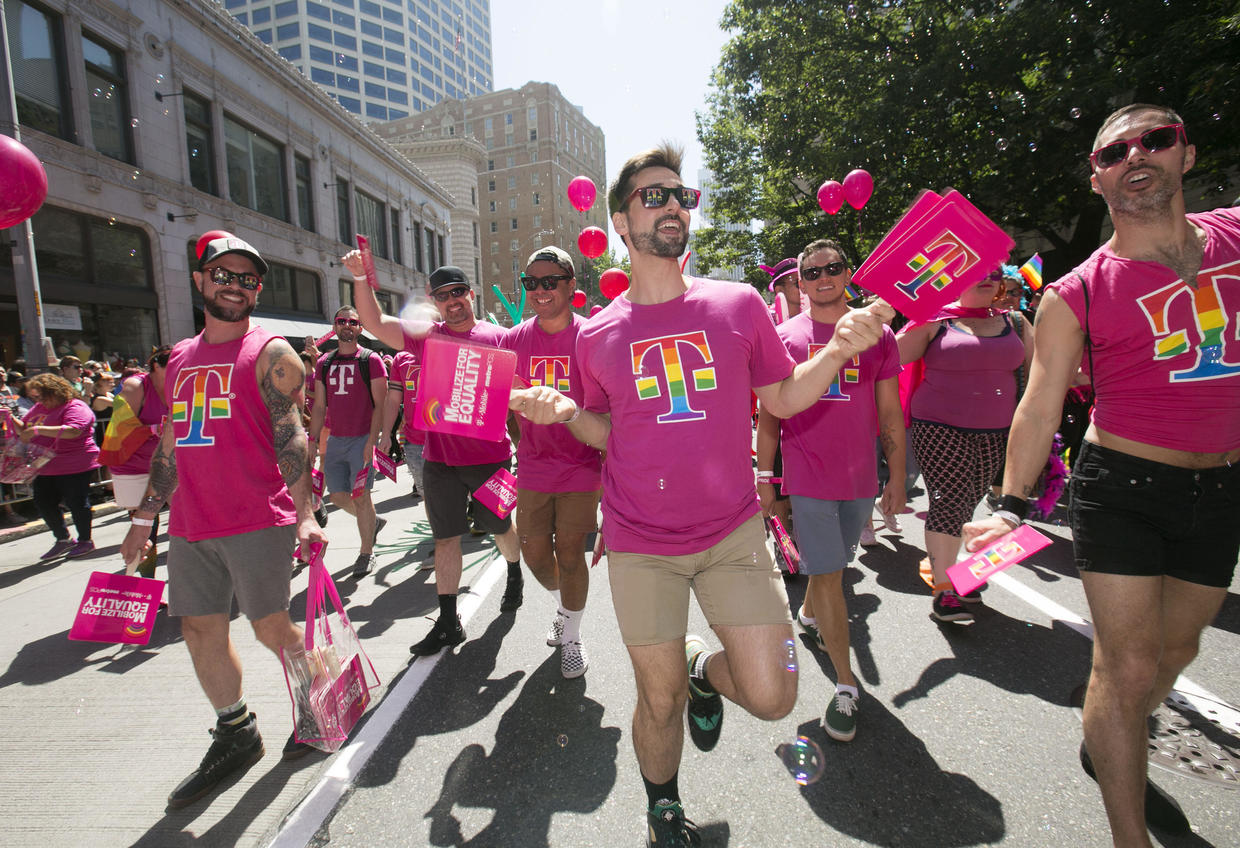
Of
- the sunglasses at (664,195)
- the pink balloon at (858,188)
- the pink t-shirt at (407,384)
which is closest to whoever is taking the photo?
the sunglasses at (664,195)

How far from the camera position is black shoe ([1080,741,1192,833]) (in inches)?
81.3

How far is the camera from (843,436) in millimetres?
2971

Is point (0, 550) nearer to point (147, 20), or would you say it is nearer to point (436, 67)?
point (147, 20)

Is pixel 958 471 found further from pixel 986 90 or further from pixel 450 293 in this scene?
pixel 986 90

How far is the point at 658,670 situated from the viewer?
6.73 feet

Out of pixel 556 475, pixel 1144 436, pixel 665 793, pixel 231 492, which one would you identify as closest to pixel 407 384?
pixel 556 475

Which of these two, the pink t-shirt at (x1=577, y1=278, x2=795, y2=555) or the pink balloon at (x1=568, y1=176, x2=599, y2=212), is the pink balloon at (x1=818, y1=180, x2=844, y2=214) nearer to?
the pink balloon at (x1=568, y1=176, x2=599, y2=212)

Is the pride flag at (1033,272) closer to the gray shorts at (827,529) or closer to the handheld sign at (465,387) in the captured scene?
the gray shorts at (827,529)

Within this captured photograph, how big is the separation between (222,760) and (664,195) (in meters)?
2.88

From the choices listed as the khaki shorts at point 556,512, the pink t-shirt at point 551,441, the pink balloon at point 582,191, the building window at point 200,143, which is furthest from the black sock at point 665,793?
the building window at point 200,143

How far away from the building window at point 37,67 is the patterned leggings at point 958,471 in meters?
18.7

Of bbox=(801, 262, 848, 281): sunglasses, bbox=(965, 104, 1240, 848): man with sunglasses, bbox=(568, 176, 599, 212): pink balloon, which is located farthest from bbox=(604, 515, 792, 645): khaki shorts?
bbox=(568, 176, 599, 212): pink balloon

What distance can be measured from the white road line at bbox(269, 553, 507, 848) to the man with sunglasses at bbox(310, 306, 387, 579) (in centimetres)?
224

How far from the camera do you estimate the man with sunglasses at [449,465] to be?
3766mm
